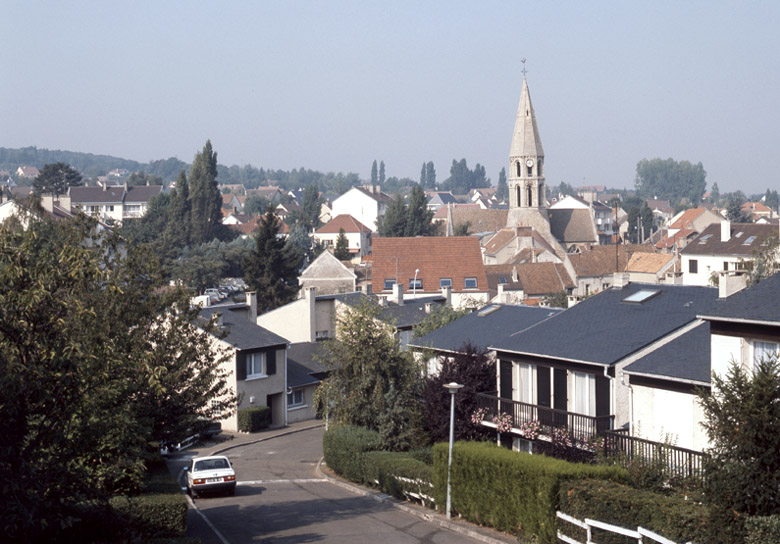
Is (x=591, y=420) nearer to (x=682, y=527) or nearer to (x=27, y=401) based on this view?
(x=682, y=527)

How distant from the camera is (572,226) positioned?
475 ft

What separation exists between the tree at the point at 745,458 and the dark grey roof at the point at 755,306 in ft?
16.4

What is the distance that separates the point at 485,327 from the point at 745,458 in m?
22.9

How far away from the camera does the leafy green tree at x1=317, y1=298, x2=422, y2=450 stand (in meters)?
34.8

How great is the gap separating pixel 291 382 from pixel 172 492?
31899 millimetres

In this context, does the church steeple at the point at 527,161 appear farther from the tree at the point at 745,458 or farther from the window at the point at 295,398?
the tree at the point at 745,458

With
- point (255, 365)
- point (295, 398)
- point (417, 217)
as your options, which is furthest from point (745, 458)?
point (417, 217)

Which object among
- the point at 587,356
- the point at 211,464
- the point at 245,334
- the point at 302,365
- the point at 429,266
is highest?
the point at 429,266

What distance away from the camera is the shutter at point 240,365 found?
5009cm

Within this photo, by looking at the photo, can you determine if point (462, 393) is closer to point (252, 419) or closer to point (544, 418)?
point (544, 418)

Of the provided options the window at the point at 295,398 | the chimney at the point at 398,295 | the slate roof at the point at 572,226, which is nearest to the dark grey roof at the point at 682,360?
the window at the point at 295,398

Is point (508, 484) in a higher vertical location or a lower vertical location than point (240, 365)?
higher

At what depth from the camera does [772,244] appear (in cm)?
4838

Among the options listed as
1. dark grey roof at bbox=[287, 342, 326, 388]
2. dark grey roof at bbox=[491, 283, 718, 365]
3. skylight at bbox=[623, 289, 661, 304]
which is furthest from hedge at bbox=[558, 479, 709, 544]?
dark grey roof at bbox=[287, 342, 326, 388]
